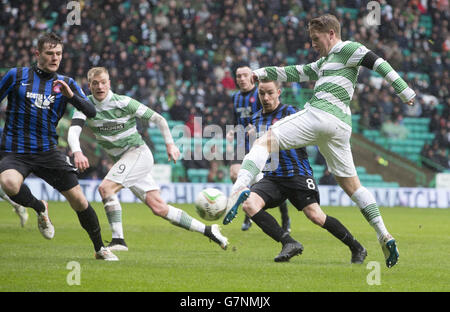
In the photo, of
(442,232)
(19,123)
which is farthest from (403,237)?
(19,123)

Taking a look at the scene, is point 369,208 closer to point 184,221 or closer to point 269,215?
point 269,215

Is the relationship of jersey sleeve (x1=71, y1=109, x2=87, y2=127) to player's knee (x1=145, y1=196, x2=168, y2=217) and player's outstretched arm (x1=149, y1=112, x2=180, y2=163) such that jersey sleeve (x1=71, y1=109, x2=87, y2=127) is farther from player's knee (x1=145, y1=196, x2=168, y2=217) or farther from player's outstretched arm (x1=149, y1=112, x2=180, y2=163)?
player's knee (x1=145, y1=196, x2=168, y2=217)

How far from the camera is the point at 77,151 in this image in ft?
24.5

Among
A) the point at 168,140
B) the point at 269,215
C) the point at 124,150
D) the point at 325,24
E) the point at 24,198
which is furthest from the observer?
the point at 124,150

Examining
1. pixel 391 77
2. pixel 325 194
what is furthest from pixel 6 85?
pixel 325 194

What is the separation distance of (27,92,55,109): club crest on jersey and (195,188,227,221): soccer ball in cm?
186

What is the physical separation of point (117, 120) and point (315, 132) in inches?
112

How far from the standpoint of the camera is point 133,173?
845cm

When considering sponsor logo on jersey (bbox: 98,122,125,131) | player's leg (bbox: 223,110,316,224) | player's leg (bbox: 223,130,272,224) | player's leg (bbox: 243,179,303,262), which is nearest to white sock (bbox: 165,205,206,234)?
player's leg (bbox: 243,179,303,262)

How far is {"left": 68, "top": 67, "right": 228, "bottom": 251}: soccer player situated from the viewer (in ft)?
26.9

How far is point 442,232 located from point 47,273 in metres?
7.83

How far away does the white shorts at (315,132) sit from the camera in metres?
6.46
